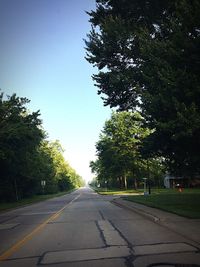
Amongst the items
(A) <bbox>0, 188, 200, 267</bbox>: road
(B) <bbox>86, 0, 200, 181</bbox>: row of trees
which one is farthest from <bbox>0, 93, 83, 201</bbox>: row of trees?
(A) <bbox>0, 188, 200, 267</bbox>: road

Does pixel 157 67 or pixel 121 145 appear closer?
pixel 157 67

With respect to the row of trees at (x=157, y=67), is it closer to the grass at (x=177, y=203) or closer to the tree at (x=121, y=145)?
the grass at (x=177, y=203)

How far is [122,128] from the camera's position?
8656 centimetres

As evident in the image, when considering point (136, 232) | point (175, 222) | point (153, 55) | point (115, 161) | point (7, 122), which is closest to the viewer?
point (136, 232)

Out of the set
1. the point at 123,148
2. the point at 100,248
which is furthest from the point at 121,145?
the point at 100,248

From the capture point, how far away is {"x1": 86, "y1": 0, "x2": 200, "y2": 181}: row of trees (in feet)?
55.5

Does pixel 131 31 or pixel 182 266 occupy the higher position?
pixel 131 31

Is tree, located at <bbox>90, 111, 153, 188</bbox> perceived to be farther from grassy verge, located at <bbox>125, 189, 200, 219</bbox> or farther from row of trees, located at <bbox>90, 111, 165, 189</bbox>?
grassy verge, located at <bbox>125, 189, 200, 219</bbox>

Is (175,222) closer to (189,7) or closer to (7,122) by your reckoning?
(189,7)

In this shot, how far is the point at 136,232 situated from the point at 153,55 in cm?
823

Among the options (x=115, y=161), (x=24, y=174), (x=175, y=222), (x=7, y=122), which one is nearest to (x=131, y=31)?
(x=175, y=222)

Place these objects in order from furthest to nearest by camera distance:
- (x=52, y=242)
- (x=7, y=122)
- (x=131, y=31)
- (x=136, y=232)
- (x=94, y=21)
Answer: (x=7, y=122) → (x=94, y=21) → (x=131, y=31) → (x=136, y=232) → (x=52, y=242)

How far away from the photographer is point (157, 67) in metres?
17.8

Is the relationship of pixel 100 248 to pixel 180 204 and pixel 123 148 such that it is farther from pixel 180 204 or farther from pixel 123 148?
pixel 123 148
